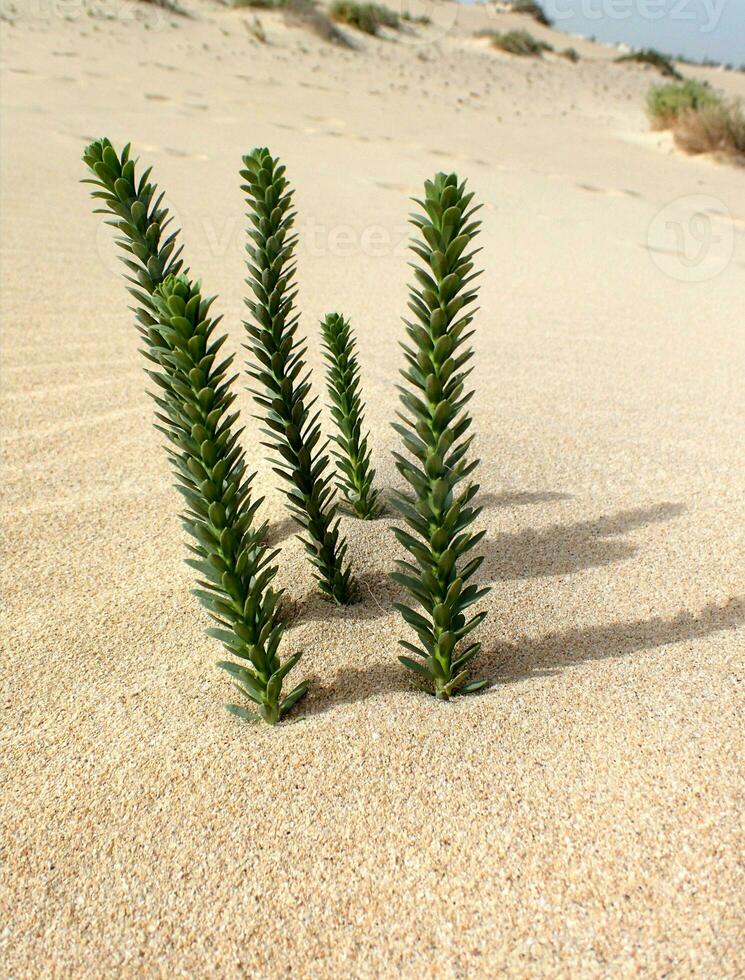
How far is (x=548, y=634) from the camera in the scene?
1.40 m

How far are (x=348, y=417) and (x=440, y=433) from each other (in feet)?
2.16

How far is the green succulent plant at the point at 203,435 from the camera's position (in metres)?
0.98

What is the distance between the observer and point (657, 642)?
1358 millimetres

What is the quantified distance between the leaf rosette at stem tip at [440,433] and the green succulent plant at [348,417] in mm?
478

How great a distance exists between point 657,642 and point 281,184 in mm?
957

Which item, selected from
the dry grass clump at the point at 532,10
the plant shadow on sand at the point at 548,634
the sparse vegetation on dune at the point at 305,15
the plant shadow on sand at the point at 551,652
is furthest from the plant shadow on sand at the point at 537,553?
the dry grass clump at the point at 532,10

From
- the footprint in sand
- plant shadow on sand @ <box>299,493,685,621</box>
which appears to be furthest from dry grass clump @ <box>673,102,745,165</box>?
plant shadow on sand @ <box>299,493,685,621</box>

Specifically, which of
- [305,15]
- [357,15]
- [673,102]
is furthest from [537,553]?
[357,15]

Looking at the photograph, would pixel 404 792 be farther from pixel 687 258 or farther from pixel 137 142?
pixel 137 142

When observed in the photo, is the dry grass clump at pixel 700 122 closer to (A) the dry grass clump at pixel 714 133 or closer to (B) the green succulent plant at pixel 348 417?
(A) the dry grass clump at pixel 714 133

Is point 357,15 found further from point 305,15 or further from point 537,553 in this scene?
point 537,553

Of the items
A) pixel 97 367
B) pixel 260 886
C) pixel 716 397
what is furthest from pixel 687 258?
pixel 260 886

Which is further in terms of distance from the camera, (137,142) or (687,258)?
(137,142)

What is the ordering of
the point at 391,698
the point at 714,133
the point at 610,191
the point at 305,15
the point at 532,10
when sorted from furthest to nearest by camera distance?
the point at 532,10 < the point at 305,15 < the point at 714,133 < the point at 610,191 < the point at 391,698
